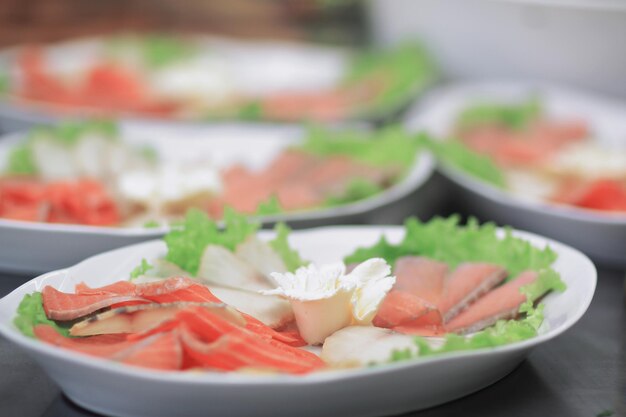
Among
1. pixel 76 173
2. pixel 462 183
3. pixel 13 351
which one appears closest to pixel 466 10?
pixel 462 183

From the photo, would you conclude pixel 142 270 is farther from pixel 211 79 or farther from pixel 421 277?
pixel 211 79

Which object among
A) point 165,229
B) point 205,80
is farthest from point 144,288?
point 205,80

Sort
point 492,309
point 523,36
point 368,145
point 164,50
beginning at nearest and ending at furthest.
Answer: point 492,309, point 368,145, point 523,36, point 164,50

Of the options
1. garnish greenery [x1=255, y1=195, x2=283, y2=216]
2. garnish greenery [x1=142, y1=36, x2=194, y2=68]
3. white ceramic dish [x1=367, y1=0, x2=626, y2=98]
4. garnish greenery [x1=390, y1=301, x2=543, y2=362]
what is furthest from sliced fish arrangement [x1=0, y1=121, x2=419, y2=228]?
garnish greenery [x1=142, y1=36, x2=194, y2=68]

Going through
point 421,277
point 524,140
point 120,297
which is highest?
point 120,297

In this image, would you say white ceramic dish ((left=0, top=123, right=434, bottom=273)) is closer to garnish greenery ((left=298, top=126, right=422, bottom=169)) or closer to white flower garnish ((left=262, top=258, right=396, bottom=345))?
garnish greenery ((left=298, top=126, right=422, bottom=169))

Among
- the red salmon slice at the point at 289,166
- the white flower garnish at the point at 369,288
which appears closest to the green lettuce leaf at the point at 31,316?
the white flower garnish at the point at 369,288

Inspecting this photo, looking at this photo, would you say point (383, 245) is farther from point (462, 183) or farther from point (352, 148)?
point (352, 148)

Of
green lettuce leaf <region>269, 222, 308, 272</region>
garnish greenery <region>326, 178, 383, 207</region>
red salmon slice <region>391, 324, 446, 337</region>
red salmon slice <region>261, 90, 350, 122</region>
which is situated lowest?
red salmon slice <region>261, 90, 350, 122</region>
